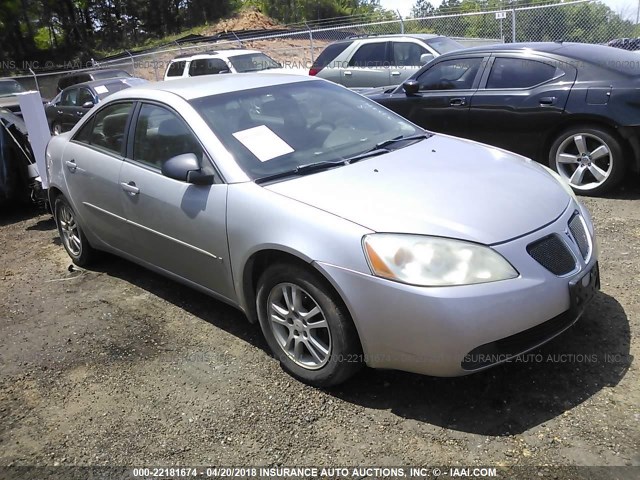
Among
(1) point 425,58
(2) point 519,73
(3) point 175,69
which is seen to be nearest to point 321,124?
(2) point 519,73

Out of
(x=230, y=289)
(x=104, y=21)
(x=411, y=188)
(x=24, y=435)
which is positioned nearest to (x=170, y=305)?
(x=230, y=289)

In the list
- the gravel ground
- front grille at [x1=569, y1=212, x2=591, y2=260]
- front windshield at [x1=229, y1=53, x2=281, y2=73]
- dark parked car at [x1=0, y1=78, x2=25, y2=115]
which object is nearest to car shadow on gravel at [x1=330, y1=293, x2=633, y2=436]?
the gravel ground

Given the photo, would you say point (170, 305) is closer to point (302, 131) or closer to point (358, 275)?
point (302, 131)

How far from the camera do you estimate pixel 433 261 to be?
2746 mm

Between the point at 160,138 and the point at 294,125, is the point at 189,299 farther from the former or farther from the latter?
the point at 294,125

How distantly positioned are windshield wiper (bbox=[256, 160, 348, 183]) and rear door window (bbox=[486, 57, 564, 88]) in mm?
3733

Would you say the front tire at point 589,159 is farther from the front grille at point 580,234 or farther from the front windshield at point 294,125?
the front grille at point 580,234

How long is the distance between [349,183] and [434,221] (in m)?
0.61

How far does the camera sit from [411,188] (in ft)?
10.4

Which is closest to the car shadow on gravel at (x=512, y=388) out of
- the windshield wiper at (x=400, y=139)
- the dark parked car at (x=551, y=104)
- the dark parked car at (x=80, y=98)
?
the windshield wiper at (x=400, y=139)

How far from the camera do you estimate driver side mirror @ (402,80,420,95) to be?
7286 mm

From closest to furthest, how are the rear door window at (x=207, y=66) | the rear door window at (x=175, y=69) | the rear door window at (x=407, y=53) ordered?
the rear door window at (x=407, y=53), the rear door window at (x=207, y=66), the rear door window at (x=175, y=69)

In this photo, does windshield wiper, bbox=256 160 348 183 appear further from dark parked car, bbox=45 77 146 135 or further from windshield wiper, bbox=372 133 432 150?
dark parked car, bbox=45 77 146 135

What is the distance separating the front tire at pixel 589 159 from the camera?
5.82m
